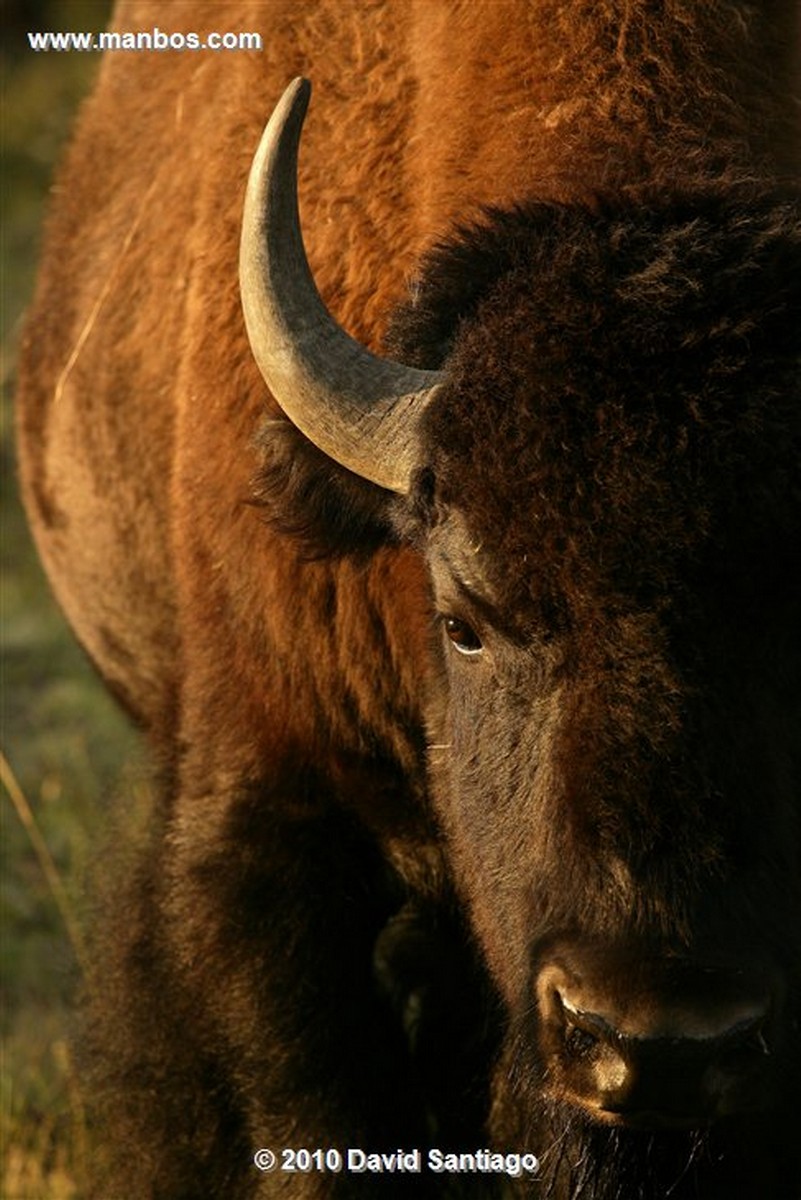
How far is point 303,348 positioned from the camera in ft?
15.2

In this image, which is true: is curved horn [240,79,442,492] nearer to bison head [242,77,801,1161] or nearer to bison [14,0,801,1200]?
bison [14,0,801,1200]

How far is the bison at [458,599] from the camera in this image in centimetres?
406

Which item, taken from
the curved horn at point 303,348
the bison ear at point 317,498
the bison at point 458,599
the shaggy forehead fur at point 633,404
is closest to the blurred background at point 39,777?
the bison at point 458,599

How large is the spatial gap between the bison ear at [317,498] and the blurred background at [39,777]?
1939 mm

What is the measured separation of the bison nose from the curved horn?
1.18 meters

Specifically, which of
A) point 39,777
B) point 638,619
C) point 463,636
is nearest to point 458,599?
point 463,636

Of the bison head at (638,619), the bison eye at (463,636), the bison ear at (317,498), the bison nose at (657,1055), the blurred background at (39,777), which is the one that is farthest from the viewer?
the blurred background at (39,777)

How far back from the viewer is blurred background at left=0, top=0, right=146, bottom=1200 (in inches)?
258

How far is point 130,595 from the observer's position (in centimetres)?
680

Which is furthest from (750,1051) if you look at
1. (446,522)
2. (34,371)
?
(34,371)

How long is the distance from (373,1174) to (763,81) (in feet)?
9.03

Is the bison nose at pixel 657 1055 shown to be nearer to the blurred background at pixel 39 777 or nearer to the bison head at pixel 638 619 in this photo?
the bison head at pixel 638 619

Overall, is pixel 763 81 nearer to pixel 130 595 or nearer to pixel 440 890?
pixel 440 890

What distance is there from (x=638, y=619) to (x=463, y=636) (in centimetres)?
56
